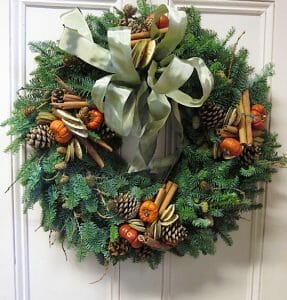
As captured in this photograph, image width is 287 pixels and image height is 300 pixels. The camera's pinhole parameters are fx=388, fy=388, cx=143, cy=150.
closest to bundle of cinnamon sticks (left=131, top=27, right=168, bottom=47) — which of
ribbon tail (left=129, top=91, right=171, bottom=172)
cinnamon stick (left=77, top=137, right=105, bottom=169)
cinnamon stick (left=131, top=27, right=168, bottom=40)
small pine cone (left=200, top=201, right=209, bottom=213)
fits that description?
cinnamon stick (left=131, top=27, right=168, bottom=40)

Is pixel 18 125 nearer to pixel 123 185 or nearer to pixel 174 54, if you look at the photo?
pixel 123 185

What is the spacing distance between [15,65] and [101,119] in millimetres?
276

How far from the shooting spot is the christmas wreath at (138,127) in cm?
76

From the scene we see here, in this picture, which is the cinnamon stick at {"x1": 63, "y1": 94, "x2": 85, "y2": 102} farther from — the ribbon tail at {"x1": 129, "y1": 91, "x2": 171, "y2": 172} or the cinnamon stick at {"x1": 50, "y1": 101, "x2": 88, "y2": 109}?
the ribbon tail at {"x1": 129, "y1": 91, "x2": 171, "y2": 172}

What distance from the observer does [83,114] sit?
0.77m

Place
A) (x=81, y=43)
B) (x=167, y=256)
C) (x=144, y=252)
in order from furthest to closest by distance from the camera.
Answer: (x=167, y=256), (x=144, y=252), (x=81, y=43)

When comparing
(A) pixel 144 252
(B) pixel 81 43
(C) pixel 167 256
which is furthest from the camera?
(C) pixel 167 256

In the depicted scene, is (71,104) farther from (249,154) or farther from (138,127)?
(249,154)

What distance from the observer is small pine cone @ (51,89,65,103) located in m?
0.78

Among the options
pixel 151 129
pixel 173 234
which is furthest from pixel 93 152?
pixel 173 234

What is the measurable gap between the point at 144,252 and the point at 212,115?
1.09 ft

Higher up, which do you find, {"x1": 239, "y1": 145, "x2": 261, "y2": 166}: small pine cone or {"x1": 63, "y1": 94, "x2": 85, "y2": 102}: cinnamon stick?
{"x1": 63, "y1": 94, "x2": 85, "y2": 102}: cinnamon stick

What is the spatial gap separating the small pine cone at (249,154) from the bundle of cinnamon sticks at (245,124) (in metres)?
0.02

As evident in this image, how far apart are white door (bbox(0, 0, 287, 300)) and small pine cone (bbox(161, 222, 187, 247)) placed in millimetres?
202
